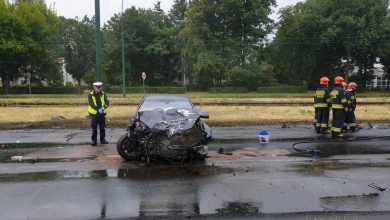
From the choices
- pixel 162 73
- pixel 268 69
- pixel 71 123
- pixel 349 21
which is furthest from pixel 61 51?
pixel 71 123

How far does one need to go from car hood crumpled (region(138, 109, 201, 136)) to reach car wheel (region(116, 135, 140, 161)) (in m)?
0.76

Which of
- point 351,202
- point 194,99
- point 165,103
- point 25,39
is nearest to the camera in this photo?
point 351,202

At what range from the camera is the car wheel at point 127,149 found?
377 inches

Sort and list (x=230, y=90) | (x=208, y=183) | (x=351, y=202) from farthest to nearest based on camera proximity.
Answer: (x=230, y=90) < (x=208, y=183) < (x=351, y=202)

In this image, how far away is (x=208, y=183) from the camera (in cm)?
756

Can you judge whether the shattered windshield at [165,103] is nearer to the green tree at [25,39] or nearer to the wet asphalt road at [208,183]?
the wet asphalt road at [208,183]

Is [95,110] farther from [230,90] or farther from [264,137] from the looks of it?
[230,90]

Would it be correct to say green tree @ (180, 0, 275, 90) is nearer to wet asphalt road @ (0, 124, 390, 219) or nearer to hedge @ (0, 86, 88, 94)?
hedge @ (0, 86, 88, 94)

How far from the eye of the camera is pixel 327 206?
6.20 metres

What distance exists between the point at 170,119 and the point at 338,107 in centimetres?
627

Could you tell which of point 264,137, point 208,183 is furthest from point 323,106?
point 208,183

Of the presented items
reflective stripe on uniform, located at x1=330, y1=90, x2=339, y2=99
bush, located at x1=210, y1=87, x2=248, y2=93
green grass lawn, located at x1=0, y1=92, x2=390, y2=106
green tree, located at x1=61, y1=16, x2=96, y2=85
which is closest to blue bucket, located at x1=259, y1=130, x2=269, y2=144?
reflective stripe on uniform, located at x1=330, y1=90, x2=339, y2=99

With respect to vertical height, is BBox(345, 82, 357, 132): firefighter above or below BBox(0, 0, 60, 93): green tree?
below

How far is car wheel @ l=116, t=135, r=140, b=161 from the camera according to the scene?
31.4 feet
